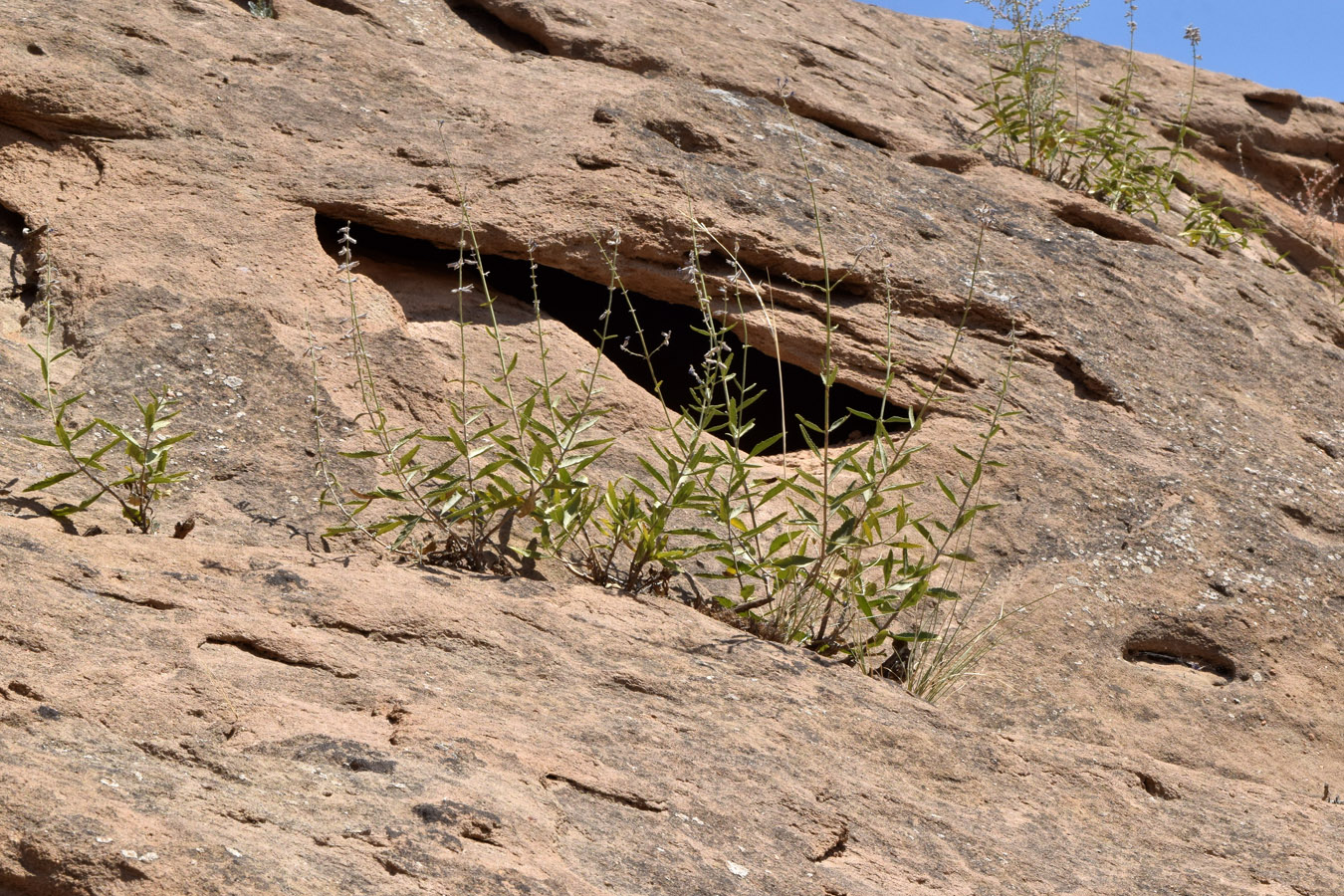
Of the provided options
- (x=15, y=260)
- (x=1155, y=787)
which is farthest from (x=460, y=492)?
(x=1155, y=787)

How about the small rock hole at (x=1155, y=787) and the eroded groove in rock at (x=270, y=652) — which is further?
the small rock hole at (x=1155, y=787)

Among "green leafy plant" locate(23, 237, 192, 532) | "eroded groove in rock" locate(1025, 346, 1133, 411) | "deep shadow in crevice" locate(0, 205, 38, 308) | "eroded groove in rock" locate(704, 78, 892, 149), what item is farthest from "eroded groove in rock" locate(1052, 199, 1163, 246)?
"deep shadow in crevice" locate(0, 205, 38, 308)

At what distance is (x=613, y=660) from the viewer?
2.99 metres

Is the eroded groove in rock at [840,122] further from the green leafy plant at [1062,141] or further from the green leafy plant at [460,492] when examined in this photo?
the green leafy plant at [460,492]

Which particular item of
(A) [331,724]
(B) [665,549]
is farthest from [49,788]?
(B) [665,549]

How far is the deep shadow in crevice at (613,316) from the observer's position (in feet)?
14.2

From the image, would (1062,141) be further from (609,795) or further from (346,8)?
(609,795)

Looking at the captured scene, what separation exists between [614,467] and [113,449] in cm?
144

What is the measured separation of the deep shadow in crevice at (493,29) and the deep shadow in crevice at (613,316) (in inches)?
60.3

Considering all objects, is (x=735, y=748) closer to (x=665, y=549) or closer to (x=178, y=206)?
(x=665, y=549)

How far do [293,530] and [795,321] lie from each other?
205 centimetres

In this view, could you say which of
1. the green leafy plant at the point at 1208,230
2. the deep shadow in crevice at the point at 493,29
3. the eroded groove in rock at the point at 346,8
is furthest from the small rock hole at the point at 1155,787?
the eroded groove in rock at the point at 346,8

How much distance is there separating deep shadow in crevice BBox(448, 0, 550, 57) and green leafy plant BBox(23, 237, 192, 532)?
291 cm

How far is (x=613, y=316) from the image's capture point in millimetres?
4973
